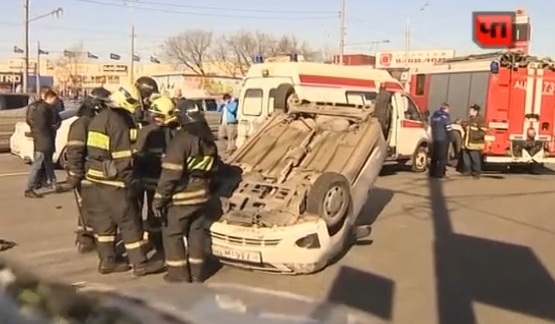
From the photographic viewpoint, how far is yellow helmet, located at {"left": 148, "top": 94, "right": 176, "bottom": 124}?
21.5 feet

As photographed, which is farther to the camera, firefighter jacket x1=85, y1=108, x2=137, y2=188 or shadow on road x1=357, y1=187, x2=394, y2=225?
shadow on road x1=357, y1=187, x2=394, y2=225

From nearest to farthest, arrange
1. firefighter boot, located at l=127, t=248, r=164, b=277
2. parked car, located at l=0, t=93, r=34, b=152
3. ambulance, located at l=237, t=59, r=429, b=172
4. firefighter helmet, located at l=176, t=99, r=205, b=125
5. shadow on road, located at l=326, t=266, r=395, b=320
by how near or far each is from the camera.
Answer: shadow on road, located at l=326, t=266, r=395, b=320 → firefighter helmet, located at l=176, t=99, r=205, b=125 → firefighter boot, located at l=127, t=248, r=164, b=277 → ambulance, located at l=237, t=59, r=429, b=172 → parked car, located at l=0, t=93, r=34, b=152

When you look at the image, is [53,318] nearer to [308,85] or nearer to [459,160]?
[308,85]

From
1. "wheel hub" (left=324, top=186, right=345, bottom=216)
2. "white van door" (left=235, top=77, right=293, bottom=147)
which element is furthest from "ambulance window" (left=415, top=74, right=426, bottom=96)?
"wheel hub" (left=324, top=186, right=345, bottom=216)

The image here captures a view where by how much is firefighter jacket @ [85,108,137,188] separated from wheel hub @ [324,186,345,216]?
1.78 metres

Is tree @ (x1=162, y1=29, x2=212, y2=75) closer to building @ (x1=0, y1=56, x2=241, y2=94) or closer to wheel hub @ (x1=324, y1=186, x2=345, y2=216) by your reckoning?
building @ (x1=0, y1=56, x2=241, y2=94)

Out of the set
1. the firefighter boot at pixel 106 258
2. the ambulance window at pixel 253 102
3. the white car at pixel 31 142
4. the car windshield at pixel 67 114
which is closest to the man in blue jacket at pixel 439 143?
the ambulance window at pixel 253 102

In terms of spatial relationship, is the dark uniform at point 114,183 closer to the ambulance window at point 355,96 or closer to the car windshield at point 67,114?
the ambulance window at point 355,96

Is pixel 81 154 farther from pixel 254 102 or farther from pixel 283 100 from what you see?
pixel 254 102

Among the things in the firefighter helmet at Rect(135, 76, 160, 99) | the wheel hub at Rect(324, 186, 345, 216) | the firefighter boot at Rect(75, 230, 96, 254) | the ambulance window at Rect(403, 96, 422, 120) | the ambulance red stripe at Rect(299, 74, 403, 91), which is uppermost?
the ambulance red stripe at Rect(299, 74, 403, 91)

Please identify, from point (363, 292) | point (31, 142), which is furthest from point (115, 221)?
point (31, 142)

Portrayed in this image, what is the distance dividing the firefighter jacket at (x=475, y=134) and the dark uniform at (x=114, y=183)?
10.2 m

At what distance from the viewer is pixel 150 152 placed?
6926 millimetres

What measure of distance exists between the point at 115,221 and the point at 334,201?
2003 mm
